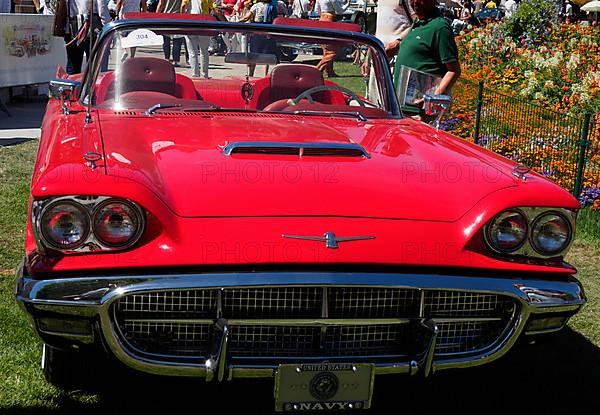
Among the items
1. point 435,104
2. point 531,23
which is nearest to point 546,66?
point 531,23

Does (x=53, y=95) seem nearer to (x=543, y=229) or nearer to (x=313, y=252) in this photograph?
(x=313, y=252)

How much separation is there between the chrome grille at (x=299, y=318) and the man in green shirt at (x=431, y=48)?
3853 mm

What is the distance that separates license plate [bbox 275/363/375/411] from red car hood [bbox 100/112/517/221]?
55cm

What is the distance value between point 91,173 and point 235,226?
56 centimetres

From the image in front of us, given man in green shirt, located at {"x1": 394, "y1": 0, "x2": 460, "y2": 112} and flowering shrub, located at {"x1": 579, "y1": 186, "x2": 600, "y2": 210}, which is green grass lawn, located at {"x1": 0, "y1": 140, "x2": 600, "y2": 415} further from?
man in green shirt, located at {"x1": 394, "y1": 0, "x2": 460, "y2": 112}

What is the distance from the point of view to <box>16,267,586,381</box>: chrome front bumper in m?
3.10

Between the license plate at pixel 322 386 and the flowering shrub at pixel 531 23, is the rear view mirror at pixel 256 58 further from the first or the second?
the flowering shrub at pixel 531 23

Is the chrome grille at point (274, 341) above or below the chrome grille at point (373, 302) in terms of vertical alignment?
below

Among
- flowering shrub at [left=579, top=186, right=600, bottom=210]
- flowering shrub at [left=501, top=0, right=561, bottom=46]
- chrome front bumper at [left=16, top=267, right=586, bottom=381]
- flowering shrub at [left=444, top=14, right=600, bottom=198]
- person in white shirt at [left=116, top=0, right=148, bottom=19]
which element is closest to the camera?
chrome front bumper at [left=16, top=267, right=586, bottom=381]

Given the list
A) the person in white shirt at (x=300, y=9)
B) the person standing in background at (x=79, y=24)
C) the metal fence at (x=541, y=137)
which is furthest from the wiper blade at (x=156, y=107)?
the person in white shirt at (x=300, y=9)

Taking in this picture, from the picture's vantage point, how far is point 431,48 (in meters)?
7.18

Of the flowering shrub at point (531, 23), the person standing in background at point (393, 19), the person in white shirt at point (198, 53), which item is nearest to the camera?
the person in white shirt at point (198, 53)

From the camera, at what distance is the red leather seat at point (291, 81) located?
5.09m

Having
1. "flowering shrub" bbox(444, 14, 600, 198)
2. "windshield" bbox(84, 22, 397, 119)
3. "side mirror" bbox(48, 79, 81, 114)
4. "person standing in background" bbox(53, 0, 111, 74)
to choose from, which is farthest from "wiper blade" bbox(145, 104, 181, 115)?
"person standing in background" bbox(53, 0, 111, 74)
